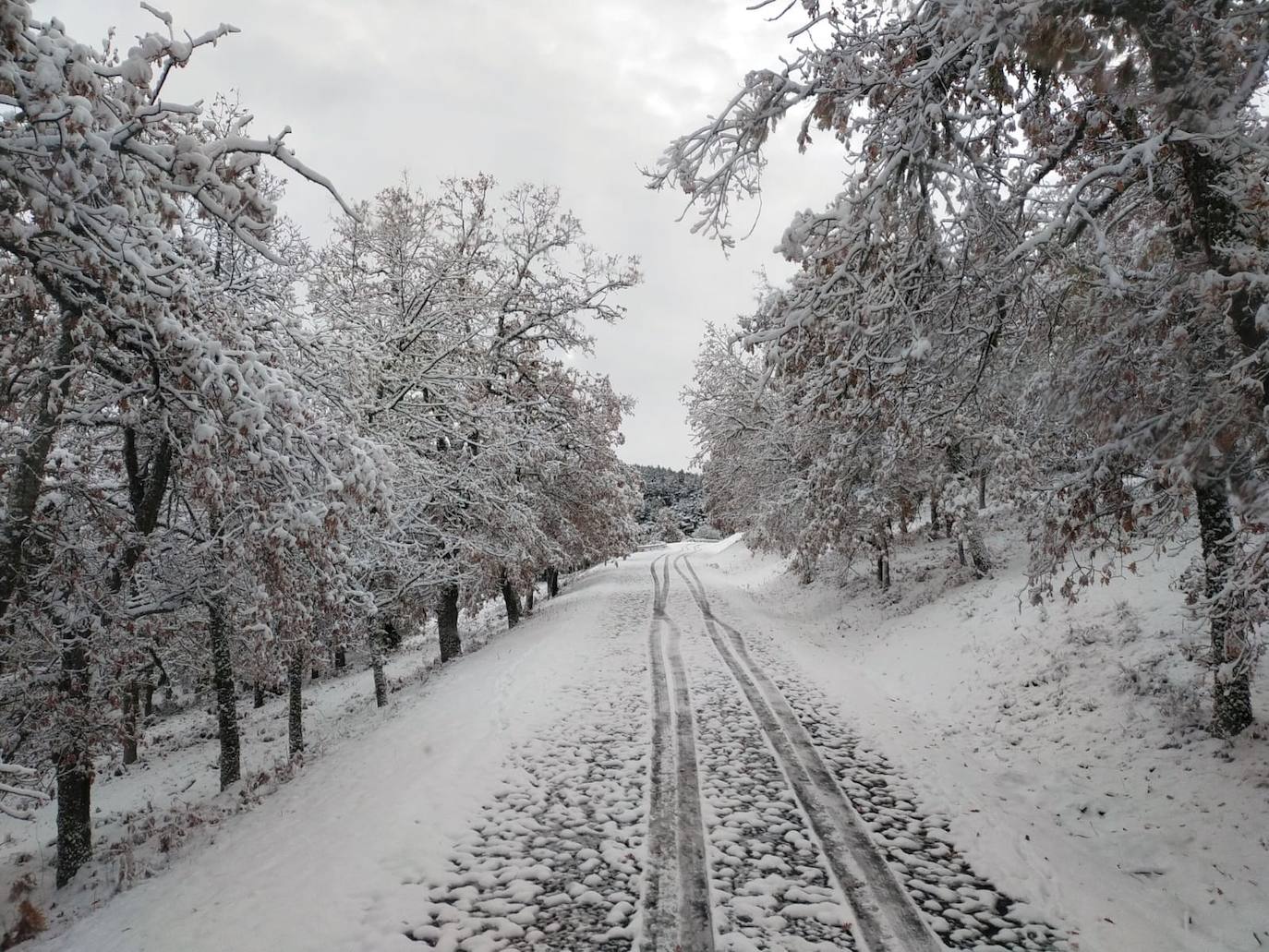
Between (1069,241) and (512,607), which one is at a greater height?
(1069,241)

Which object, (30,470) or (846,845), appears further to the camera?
(846,845)

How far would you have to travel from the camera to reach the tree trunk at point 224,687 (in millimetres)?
10539

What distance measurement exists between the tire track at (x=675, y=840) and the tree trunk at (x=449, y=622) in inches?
358

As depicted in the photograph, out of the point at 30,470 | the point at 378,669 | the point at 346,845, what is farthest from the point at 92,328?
the point at 378,669

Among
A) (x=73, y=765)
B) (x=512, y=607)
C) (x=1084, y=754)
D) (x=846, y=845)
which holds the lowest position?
(x=1084, y=754)

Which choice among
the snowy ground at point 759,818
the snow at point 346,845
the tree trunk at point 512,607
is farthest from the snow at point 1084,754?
the tree trunk at point 512,607

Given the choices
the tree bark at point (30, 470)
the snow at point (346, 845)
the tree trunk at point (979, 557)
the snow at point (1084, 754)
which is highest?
the tree bark at point (30, 470)

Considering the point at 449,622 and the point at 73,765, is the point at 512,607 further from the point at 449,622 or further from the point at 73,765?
the point at 73,765

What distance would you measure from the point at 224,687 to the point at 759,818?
9756mm

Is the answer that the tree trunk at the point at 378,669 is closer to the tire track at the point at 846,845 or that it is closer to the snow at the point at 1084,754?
the tire track at the point at 846,845

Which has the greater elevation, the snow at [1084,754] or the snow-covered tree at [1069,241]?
the snow-covered tree at [1069,241]

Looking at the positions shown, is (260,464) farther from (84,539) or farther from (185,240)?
(84,539)

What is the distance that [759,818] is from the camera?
666 cm

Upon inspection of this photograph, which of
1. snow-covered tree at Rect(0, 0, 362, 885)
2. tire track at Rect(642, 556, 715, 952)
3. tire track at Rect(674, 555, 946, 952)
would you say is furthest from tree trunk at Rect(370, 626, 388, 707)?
tire track at Rect(674, 555, 946, 952)
